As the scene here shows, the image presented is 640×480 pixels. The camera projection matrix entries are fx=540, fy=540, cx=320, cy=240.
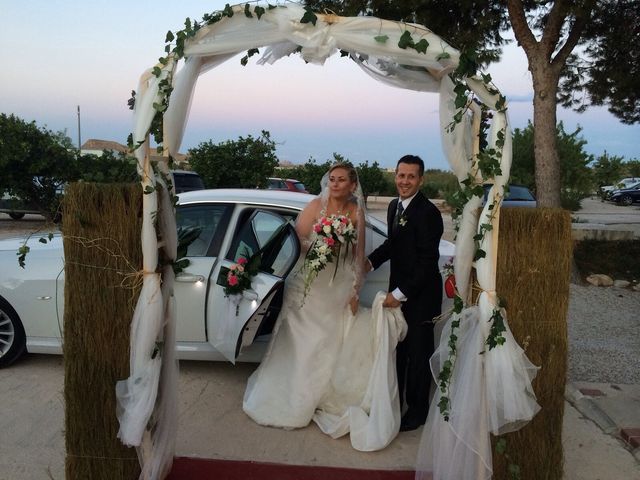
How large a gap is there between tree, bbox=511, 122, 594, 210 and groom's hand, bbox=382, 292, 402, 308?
2240 centimetres

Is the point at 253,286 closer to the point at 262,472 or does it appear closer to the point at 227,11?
the point at 262,472

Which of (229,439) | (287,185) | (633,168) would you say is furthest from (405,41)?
(633,168)

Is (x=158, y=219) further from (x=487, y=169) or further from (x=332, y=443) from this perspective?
(x=332, y=443)

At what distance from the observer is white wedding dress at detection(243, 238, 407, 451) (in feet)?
12.4

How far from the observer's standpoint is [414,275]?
3602 millimetres

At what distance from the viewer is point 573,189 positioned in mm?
29984

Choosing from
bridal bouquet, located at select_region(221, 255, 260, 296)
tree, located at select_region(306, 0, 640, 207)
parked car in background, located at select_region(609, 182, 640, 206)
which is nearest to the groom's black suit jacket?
bridal bouquet, located at select_region(221, 255, 260, 296)

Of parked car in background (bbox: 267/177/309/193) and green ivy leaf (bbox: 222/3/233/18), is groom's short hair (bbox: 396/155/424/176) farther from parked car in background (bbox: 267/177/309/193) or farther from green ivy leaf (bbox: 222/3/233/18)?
parked car in background (bbox: 267/177/309/193)

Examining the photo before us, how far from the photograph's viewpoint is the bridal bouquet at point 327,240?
375cm

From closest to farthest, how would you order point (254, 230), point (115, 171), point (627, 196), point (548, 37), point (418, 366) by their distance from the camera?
point (115, 171)
point (418, 366)
point (254, 230)
point (548, 37)
point (627, 196)

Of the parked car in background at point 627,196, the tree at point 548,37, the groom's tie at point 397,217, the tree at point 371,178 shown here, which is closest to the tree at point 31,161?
the tree at point 548,37

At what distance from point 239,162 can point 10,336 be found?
1346 centimetres

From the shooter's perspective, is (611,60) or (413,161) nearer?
(413,161)

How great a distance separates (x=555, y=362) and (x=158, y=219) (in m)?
2.16
